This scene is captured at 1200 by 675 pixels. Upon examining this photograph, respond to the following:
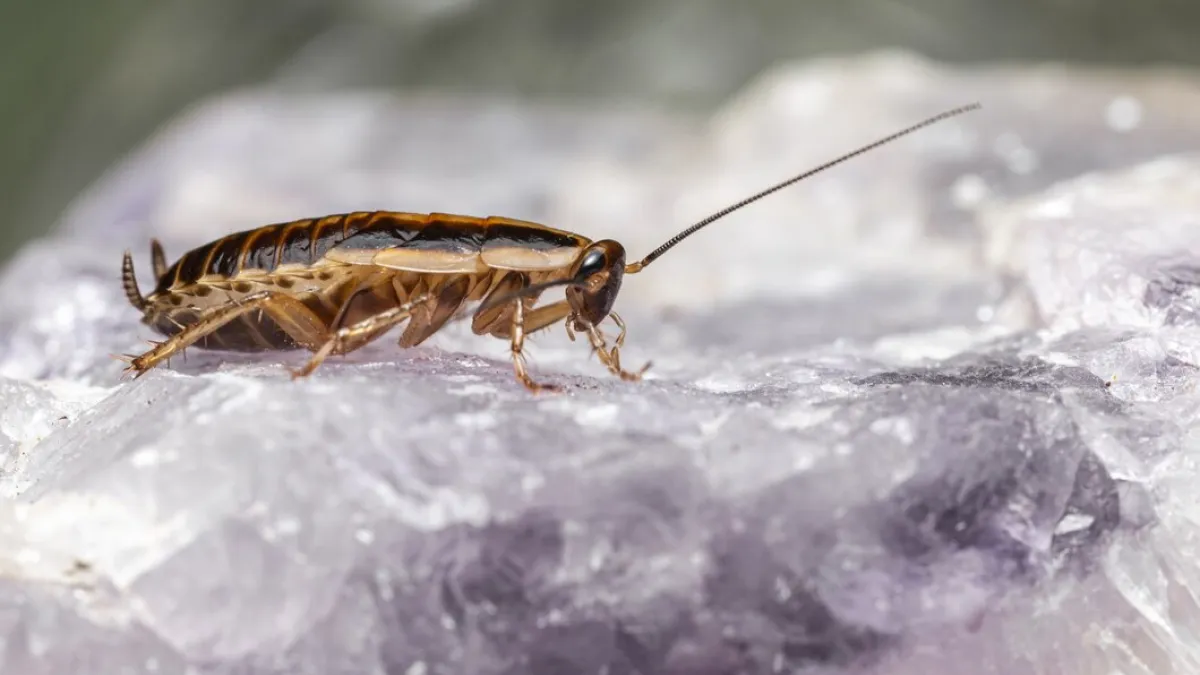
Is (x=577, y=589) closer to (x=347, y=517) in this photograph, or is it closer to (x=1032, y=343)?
(x=347, y=517)

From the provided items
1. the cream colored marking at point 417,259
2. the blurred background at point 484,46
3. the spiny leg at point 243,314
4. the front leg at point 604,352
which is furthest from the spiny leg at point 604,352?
the blurred background at point 484,46

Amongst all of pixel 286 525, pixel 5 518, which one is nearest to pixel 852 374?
pixel 286 525

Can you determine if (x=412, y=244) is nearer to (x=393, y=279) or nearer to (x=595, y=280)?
(x=393, y=279)

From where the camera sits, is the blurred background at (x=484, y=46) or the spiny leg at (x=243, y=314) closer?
the spiny leg at (x=243, y=314)

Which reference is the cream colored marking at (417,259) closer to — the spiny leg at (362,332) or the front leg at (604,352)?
the spiny leg at (362,332)

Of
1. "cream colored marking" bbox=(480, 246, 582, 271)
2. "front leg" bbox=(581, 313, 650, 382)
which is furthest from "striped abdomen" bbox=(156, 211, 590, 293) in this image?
"front leg" bbox=(581, 313, 650, 382)

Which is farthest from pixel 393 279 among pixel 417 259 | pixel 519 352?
pixel 519 352

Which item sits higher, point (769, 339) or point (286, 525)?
point (286, 525)
